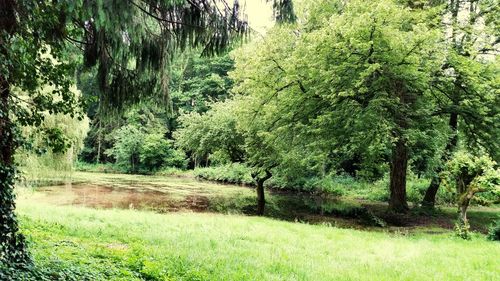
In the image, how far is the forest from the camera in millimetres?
5324

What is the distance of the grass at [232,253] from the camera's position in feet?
19.3

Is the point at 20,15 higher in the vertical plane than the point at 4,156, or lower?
higher

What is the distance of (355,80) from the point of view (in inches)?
554

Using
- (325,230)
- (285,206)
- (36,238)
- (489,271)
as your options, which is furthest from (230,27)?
(285,206)

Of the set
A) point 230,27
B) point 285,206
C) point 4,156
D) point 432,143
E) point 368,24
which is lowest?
point 285,206

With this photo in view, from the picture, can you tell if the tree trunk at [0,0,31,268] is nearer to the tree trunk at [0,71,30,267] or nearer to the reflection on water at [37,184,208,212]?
the tree trunk at [0,71,30,267]

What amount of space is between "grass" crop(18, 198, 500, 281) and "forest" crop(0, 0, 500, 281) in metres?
0.06

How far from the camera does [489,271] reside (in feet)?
24.8

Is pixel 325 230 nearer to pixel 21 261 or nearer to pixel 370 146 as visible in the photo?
pixel 370 146

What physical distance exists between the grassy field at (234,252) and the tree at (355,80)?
4233mm

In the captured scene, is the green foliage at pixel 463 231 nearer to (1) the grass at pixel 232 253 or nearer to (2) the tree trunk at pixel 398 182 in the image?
(1) the grass at pixel 232 253

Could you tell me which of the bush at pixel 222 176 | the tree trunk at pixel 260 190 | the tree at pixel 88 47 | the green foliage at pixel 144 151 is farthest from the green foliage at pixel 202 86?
the tree at pixel 88 47

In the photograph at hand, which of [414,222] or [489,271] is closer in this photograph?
[489,271]

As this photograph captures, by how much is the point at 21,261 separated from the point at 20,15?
10.3 ft
